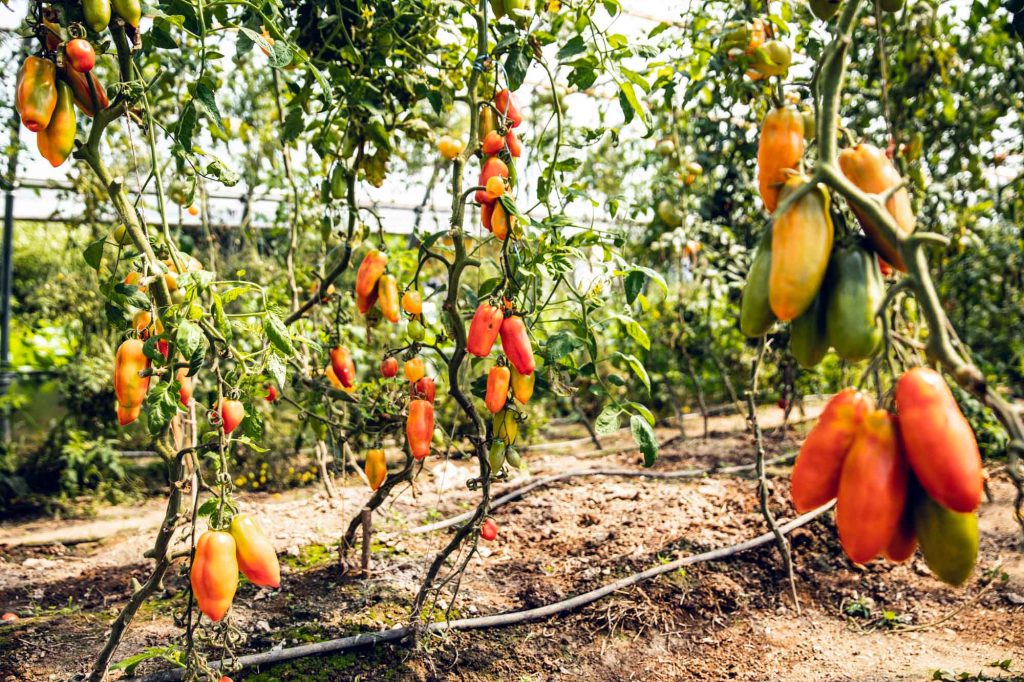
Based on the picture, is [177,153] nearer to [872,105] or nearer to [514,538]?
[514,538]

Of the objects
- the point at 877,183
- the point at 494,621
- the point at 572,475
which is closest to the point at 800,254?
the point at 877,183

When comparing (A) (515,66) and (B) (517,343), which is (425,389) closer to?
(B) (517,343)

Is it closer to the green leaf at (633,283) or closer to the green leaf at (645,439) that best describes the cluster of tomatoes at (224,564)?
the green leaf at (645,439)

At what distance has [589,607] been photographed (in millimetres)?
2031

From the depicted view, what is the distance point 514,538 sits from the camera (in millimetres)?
2543

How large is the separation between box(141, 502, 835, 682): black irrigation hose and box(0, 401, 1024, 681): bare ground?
0.09 feet

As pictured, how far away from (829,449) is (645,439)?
83cm

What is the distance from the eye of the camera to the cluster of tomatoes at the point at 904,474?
0.56 m

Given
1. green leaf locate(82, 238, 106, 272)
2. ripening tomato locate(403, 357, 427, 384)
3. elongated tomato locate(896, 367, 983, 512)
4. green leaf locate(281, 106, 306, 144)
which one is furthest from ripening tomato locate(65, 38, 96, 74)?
elongated tomato locate(896, 367, 983, 512)

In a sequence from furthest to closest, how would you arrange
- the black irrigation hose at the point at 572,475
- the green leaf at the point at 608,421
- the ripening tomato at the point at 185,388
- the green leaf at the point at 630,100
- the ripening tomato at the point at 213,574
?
1. the black irrigation hose at the point at 572,475
2. the green leaf at the point at 630,100
3. the green leaf at the point at 608,421
4. the ripening tomato at the point at 185,388
5. the ripening tomato at the point at 213,574

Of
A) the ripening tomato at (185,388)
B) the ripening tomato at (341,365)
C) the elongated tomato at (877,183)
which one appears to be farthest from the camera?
the ripening tomato at (341,365)

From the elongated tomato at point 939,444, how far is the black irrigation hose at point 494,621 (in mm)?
1359

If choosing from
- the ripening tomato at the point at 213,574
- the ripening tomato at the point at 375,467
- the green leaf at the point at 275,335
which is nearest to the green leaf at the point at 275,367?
the green leaf at the point at 275,335

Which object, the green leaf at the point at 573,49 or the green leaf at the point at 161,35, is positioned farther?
the green leaf at the point at 573,49
